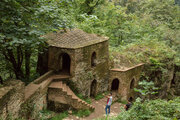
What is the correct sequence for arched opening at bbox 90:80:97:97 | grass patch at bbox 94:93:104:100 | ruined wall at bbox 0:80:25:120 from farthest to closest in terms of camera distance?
arched opening at bbox 90:80:97:97 < grass patch at bbox 94:93:104:100 < ruined wall at bbox 0:80:25:120

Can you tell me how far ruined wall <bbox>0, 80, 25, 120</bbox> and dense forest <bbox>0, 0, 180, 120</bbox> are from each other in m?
1.56

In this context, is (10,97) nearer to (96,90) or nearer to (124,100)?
(96,90)

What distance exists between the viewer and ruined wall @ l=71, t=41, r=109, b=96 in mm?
11273

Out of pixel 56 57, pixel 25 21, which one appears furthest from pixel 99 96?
pixel 25 21

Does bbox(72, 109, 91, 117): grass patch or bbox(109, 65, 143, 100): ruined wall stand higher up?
bbox(109, 65, 143, 100): ruined wall

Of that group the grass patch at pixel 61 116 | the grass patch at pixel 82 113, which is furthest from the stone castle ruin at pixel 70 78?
the grass patch at pixel 61 116

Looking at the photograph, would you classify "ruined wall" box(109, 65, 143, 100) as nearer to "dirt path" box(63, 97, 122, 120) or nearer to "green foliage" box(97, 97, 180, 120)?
"dirt path" box(63, 97, 122, 120)

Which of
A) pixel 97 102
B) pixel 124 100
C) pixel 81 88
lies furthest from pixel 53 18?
pixel 124 100

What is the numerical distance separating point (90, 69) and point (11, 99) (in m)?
6.91

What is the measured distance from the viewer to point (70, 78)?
11109 mm

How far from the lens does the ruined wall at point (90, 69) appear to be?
1127 centimetres

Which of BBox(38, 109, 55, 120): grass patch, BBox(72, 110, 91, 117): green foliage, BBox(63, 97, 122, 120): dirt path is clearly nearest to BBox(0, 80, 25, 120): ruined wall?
BBox(38, 109, 55, 120): grass patch

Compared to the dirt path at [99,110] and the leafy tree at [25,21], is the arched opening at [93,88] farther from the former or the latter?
the leafy tree at [25,21]

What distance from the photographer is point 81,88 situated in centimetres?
1176
